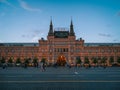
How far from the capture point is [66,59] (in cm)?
11600

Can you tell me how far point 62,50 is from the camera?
11781 centimetres

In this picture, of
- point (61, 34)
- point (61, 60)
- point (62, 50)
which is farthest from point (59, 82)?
point (61, 34)

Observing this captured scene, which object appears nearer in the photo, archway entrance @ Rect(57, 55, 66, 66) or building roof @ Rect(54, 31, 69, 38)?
archway entrance @ Rect(57, 55, 66, 66)

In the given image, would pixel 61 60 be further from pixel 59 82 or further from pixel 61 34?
pixel 59 82

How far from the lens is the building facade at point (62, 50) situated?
4609 inches

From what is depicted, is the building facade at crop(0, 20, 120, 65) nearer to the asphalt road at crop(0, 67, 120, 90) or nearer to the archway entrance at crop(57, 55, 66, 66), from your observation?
the archway entrance at crop(57, 55, 66, 66)

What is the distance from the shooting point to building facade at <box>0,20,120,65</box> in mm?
117062

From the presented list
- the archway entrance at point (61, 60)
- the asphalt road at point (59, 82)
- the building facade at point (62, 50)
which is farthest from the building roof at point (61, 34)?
the asphalt road at point (59, 82)

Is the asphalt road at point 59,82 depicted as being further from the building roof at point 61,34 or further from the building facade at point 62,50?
the building roof at point 61,34

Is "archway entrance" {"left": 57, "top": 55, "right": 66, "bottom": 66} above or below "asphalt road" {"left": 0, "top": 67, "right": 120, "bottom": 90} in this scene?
above

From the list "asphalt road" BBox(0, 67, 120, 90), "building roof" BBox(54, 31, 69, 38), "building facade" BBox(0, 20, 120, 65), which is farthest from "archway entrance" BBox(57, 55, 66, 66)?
"asphalt road" BBox(0, 67, 120, 90)

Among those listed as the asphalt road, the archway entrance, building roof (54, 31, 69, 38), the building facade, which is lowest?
the asphalt road

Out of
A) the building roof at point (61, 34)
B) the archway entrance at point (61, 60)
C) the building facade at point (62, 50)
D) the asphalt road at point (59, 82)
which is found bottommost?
the asphalt road at point (59, 82)

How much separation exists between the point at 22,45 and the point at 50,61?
55.5 ft
